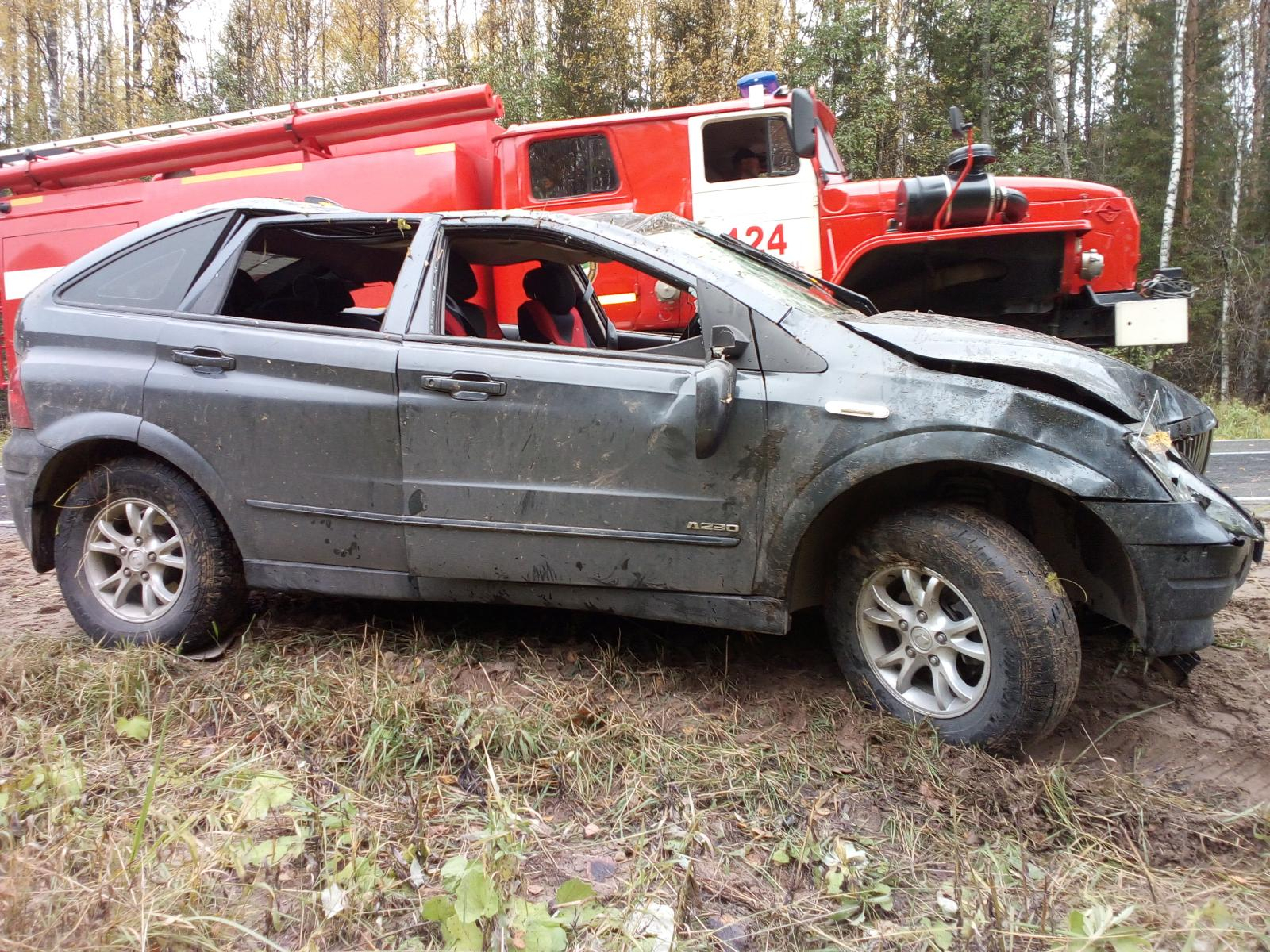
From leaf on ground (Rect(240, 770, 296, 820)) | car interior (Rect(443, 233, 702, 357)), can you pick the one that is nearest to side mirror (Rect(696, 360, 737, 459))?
car interior (Rect(443, 233, 702, 357))

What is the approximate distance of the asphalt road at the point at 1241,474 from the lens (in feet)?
17.3

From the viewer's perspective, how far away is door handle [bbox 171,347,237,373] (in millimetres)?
3057

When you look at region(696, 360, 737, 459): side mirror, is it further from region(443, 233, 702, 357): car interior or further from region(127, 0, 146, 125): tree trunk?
region(127, 0, 146, 125): tree trunk

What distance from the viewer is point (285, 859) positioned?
1.98m

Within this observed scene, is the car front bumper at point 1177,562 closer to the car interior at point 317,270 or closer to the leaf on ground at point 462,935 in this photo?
the leaf on ground at point 462,935

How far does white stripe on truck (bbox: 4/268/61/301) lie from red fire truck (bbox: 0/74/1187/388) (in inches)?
0.9

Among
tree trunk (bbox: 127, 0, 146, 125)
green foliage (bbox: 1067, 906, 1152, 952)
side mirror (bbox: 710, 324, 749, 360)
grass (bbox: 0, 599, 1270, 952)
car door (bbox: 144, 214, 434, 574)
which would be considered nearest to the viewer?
green foliage (bbox: 1067, 906, 1152, 952)

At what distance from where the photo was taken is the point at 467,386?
111 inches

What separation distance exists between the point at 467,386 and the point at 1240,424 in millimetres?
11029

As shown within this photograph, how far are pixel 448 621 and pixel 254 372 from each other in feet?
3.90

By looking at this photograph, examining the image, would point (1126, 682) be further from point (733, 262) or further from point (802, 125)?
point (802, 125)

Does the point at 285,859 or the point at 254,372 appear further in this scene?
the point at 254,372

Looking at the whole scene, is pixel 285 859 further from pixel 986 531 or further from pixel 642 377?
pixel 986 531

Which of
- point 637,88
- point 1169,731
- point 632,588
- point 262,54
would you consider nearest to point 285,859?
point 632,588
